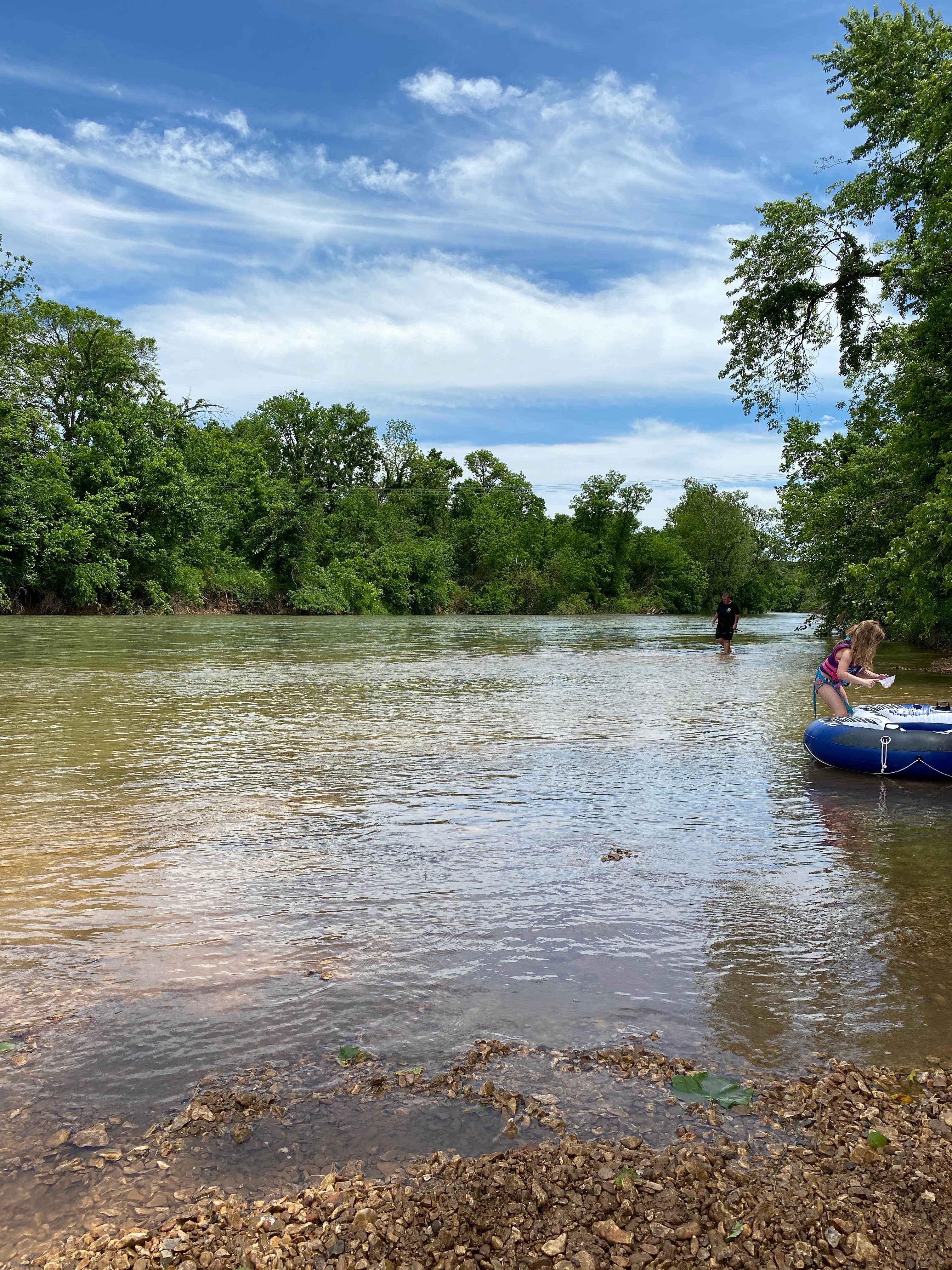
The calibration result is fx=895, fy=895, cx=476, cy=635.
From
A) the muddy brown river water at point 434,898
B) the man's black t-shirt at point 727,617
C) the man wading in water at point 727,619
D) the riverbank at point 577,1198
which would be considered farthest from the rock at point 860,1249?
the man's black t-shirt at point 727,617

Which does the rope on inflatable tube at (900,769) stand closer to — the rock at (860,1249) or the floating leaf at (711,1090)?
the floating leaf at (711,1090)

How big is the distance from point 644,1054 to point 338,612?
62.6 metres

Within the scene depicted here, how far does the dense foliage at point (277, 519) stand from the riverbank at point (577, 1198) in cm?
2679

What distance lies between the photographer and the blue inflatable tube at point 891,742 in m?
8.60

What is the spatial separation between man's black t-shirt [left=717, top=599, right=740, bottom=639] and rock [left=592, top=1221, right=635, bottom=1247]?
26.4 meters

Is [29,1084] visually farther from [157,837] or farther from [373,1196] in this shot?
[157,837]

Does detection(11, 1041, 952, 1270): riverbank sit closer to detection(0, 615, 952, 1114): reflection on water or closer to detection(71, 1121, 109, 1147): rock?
detection(71, 1121, 109, 1147): rock

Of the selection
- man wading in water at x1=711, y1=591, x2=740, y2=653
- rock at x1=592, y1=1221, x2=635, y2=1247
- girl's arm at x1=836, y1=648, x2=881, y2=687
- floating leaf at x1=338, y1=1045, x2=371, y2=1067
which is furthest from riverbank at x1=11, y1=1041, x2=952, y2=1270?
man wading in water at x1=711, y1=591, x2=740, y2=653

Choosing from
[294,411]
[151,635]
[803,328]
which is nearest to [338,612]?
[294,411]

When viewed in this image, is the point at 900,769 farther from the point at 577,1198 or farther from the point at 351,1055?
the point at 577,1198

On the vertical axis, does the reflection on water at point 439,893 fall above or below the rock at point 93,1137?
above

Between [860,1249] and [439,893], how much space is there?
3.05 m

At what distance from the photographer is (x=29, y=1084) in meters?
3.14

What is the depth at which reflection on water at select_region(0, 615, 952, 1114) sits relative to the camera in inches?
141
